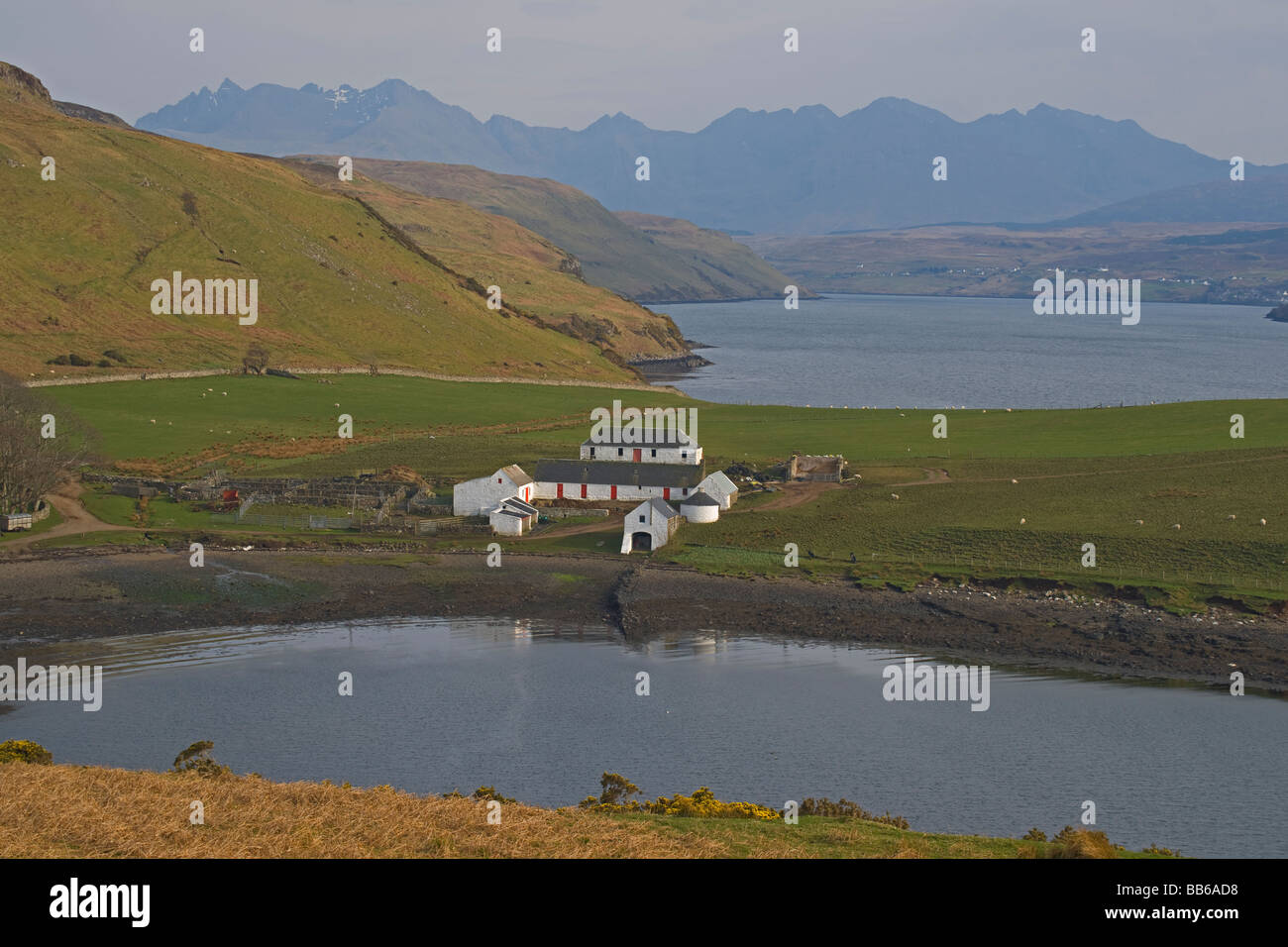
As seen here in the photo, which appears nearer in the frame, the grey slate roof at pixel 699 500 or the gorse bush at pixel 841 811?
the gorse bush at pixel 841 811

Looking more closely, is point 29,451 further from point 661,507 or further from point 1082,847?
point 1082,847

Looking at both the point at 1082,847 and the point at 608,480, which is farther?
the point at 608,480

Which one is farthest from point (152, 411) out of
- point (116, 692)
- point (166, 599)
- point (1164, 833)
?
point (1164, 833)

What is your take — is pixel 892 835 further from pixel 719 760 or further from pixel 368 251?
pixel 368 251

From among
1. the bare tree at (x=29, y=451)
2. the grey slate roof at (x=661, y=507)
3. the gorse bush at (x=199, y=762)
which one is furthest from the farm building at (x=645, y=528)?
the bare tree at (x=29, y=451)

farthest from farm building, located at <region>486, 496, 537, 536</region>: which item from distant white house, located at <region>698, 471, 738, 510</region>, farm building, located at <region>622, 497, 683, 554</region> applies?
distant white house, located at <region>698, 471, 738, 510</region>

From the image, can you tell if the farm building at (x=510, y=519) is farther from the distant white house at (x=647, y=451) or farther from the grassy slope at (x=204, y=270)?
the grassy slope at (x=204, y=270)

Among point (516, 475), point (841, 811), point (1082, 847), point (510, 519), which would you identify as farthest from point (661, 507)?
point (1082, 847)
